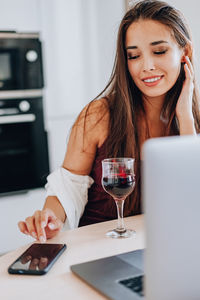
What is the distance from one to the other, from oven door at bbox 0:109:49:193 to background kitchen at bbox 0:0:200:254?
14mm

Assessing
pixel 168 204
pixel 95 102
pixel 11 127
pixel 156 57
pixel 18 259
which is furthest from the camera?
pixel 11 127

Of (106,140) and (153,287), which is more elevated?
(106,140)

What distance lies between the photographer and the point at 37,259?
A: 1.09 metres

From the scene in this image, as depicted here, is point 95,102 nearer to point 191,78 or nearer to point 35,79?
point 191,78

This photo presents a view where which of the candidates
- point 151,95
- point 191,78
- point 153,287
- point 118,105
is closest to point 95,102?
point 118,105

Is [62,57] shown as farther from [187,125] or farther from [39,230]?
[39,230]

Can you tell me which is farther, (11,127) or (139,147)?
(11,127)

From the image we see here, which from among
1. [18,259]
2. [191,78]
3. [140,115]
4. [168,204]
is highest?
[191,78]

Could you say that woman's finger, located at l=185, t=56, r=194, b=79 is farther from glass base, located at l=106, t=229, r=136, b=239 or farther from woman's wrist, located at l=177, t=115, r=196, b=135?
glass base, located at l=106, t=229, r=136, b=239

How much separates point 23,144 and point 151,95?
1515mm

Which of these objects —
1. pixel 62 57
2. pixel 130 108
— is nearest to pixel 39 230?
pixel 130 108

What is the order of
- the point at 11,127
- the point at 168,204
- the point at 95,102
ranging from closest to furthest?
the point at 168,204, the point at 95,102, the point at 11,127

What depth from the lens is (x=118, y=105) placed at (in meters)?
1.82

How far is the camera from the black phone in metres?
1.03
